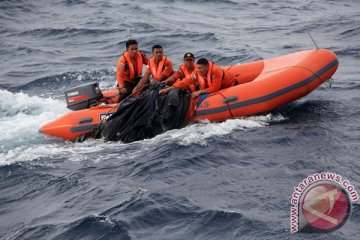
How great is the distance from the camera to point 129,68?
1049cm

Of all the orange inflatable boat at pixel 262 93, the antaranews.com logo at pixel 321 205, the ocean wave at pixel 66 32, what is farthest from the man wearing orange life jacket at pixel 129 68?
the ocean wave at pixel 66 32

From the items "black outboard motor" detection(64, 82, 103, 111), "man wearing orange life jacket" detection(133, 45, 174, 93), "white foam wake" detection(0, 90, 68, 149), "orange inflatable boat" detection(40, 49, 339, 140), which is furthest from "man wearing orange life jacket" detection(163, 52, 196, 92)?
"white foam wake" detection(0, 90, 68, 149)

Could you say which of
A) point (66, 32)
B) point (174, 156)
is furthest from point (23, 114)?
point (66, 32)

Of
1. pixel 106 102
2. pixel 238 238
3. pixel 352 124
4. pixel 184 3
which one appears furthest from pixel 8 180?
pixel 184 3

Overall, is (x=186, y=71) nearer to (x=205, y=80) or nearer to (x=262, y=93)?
(x=205, y=80)

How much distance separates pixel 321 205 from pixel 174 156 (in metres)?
2.77

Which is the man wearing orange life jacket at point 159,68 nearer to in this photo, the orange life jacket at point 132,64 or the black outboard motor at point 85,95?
the orange life jacket at point 132,64

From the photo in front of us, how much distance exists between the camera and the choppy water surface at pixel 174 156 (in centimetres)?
632

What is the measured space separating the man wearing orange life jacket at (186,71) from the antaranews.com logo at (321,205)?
3.68 meters

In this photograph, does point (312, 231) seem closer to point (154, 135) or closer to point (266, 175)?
point (266, 175)

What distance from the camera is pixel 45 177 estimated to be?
797cm

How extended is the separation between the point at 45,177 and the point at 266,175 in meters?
3.04

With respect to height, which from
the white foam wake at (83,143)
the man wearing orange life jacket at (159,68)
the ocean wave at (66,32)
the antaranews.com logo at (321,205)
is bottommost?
the white foam wake at (83,143)

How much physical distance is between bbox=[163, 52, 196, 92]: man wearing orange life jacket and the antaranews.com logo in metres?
3.68
